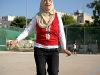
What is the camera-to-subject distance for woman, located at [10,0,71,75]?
425 cm

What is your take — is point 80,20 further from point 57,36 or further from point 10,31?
point 57,36

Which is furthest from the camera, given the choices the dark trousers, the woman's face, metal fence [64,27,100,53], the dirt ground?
metal fence [64,27,100,53]

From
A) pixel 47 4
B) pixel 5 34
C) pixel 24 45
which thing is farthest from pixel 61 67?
pixel 24 45

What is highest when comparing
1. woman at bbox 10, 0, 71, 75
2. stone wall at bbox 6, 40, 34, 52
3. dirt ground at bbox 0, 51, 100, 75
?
woman at bbox 10, 0, 71, 75

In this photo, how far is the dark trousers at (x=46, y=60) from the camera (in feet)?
13.8

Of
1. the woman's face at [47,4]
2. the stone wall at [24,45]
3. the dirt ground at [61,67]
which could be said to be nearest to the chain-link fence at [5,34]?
the stone wall at [24,45]

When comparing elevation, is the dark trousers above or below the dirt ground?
above

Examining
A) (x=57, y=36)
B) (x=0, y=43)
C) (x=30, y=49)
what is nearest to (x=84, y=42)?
(x=30, y=49)

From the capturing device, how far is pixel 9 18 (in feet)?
403

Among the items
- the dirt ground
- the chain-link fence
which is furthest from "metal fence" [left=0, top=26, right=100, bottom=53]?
the dirt ground

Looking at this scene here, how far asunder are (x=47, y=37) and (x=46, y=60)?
41cm

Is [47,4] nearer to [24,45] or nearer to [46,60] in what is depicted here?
[46,60]

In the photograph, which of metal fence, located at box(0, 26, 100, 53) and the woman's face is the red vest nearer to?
the woman's face

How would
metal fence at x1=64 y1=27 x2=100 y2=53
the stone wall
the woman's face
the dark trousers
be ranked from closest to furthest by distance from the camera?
1. the dark trousers
2. the woman's face
3. metal fence at x1=64 y1=27 x2=100 y2=53
4. the stone wall
